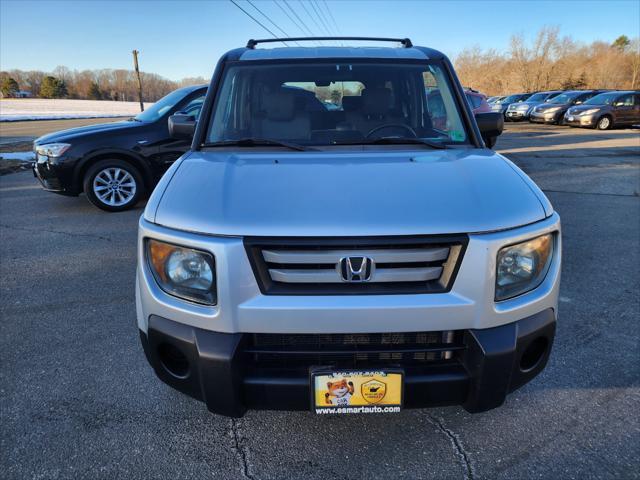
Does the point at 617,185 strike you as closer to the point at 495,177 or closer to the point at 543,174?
the point at 543,174

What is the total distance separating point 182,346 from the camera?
185 centimetres

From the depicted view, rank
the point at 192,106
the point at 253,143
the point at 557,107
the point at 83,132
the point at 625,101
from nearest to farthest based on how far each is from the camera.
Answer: the point at 253,143, the point at 83,132, the point at 192,106, the point at 625,101, the point at 557,107

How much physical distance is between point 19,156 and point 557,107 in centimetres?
2268

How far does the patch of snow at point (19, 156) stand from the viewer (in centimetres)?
1157

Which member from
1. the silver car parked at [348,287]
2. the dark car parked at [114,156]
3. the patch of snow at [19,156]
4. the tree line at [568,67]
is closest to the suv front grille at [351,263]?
the silver car parked at [348,287]

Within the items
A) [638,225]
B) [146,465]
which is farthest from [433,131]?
[638,225]

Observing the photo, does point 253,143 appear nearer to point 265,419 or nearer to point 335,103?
point 335,103

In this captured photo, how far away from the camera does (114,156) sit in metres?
6.57

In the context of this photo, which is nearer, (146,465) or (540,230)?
(540,230)

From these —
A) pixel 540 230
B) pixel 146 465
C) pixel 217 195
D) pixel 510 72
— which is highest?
pixel 510 72

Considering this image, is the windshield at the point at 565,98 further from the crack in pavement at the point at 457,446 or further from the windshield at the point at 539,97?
the crack in pavement at the point at 457,446

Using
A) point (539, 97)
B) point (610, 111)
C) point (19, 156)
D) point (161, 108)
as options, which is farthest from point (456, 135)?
point (539, 97)

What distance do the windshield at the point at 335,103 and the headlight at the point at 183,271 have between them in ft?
3.44

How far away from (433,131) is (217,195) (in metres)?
1.52
